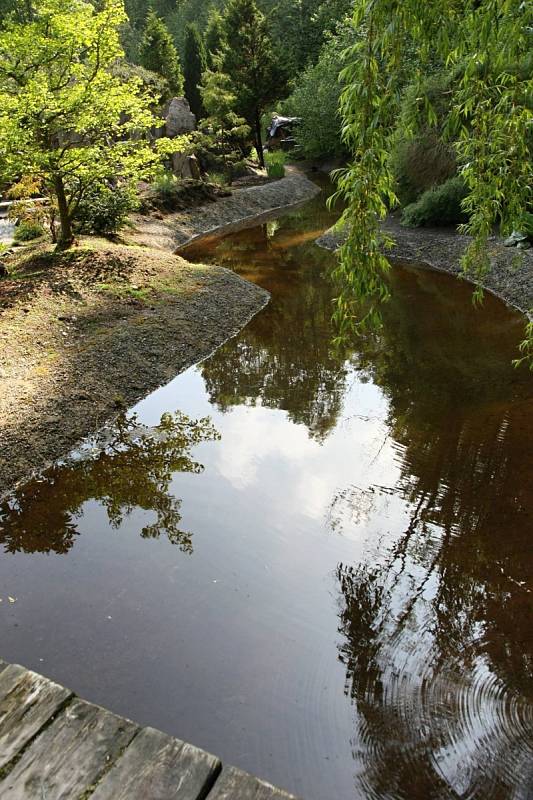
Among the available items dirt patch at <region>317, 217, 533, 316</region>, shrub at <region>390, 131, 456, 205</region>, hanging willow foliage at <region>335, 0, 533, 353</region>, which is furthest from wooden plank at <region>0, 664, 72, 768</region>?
shrub at <region>390, 131, 456, 205</region>

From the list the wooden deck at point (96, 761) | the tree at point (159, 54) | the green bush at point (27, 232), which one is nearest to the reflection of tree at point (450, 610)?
the wooden deck at point (96, 761)

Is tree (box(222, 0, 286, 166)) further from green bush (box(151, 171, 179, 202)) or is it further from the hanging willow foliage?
the hanging willow foliage

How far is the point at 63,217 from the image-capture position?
40.1ft

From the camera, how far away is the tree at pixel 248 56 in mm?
26594

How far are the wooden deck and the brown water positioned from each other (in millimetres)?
1119

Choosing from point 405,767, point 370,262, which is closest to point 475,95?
point 370,262

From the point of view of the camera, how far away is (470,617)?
14.4 ft

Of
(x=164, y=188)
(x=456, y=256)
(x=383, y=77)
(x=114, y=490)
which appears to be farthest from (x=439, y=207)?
(x=383, y=77)

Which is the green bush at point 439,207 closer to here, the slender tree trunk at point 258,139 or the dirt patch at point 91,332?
the dirt patch at point 91,332

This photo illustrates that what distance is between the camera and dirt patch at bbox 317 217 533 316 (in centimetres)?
1134

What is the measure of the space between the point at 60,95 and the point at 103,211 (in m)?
3.85

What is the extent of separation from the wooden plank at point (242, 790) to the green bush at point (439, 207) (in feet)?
49.2

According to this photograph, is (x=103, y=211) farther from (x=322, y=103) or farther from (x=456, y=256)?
(x=322, y=103)

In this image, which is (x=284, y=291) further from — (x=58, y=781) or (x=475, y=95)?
(x=58, y=781)
